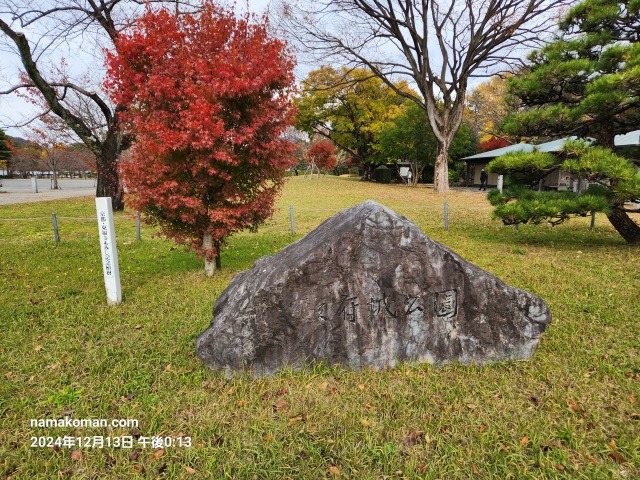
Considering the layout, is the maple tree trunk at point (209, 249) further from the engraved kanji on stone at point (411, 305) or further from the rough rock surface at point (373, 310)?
the engraved kanji on stone at point (411, 305)

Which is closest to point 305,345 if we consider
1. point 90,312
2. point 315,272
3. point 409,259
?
point 315,272

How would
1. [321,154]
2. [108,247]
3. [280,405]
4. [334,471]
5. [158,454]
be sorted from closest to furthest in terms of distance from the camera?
[334,471] → [158,454] → [280,405] → [108,247] → [321,154]

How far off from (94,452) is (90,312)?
125 inches

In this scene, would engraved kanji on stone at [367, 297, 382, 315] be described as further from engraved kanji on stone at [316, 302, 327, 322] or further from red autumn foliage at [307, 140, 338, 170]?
red autumn foliage at [307, 140, 338, 170]

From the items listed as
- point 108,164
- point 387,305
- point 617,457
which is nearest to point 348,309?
point 387,305

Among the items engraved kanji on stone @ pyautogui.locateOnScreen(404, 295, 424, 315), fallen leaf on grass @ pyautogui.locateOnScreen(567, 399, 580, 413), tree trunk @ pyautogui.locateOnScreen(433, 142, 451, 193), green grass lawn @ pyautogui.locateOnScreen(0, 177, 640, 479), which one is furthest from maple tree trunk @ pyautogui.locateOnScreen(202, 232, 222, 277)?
tree trunk @ pyautogui.locateOnScreen(433, 142, 451, 193)

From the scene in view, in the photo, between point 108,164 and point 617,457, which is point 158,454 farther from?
point 108,164

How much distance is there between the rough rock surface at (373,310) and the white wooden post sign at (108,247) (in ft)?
9.13

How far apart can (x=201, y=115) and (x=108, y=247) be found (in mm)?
2425

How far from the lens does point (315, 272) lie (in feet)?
12.1

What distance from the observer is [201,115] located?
5781 millimetres

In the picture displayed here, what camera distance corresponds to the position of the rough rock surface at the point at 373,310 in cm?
367

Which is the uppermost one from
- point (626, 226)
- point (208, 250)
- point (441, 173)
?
point (441, 173)

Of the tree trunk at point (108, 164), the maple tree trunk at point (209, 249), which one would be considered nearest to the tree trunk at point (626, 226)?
the maple tree trunk at point (209, 249)
